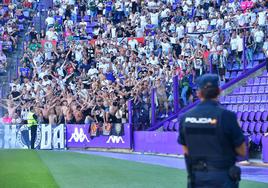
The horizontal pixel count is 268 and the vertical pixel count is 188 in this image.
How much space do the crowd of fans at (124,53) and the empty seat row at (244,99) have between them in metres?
1.08

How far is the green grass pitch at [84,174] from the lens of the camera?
13203mm

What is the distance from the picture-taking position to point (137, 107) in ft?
78.6

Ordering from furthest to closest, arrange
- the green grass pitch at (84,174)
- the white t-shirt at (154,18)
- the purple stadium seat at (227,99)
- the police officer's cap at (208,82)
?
the white t-shirt at (154,18) < the purple stadium seat at (227,99) < the green grass pitch at (84,174) < the police officer's cap at (208,82)

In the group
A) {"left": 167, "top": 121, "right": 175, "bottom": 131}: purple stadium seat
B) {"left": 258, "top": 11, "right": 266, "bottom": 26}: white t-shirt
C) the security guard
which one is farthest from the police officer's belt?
the security guard

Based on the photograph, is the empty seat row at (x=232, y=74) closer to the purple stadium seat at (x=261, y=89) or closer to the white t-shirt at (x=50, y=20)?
the purple stadium seat at (x=261, y=89)

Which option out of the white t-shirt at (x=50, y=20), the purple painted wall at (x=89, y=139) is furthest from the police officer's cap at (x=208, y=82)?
the white t-shirt at (x=50, y=20)

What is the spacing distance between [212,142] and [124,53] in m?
21.4

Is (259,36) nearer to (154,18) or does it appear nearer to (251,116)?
(251,116)

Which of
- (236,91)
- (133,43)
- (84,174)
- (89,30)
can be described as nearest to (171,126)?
(236,91)

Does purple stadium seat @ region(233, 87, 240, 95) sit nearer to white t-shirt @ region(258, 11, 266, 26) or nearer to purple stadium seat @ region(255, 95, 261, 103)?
purple stadium seat @ region(255, 95, 261, 103)

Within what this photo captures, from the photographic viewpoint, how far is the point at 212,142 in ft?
21.1

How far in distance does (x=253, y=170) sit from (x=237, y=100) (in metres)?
5.88

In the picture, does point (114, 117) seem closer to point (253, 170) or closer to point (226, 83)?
point (226, 83)

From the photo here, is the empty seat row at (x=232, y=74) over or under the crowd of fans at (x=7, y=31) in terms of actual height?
under
